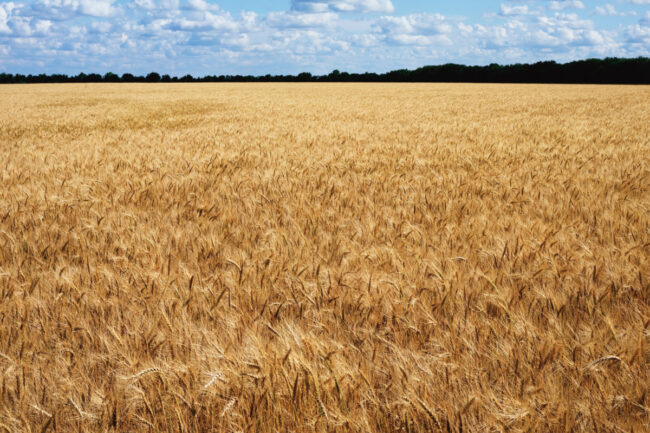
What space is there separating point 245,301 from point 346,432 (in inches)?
36.4

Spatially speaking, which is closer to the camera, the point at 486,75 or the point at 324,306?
the point at 324,306

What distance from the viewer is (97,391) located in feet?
4.44

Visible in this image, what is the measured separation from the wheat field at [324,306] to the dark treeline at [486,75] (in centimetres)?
7661

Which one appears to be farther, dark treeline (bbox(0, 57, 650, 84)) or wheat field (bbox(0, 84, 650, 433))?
dark treeline (bbox(0, 57, 650, 84))

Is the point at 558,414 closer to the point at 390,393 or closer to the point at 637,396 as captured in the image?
the point at 637,396

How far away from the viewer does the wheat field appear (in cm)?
128

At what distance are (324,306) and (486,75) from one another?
8425 cm

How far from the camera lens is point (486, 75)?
255ft

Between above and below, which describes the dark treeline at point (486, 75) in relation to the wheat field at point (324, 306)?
above

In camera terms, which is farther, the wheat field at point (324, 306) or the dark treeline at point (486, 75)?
the dark treeline at point (486, 75)

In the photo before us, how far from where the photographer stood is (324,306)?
6.39 ft

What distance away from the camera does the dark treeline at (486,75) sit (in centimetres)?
6619

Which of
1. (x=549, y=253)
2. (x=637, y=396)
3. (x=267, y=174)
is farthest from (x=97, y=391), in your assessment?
(x=267, y=174)

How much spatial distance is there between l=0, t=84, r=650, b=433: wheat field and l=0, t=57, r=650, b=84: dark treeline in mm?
76612
